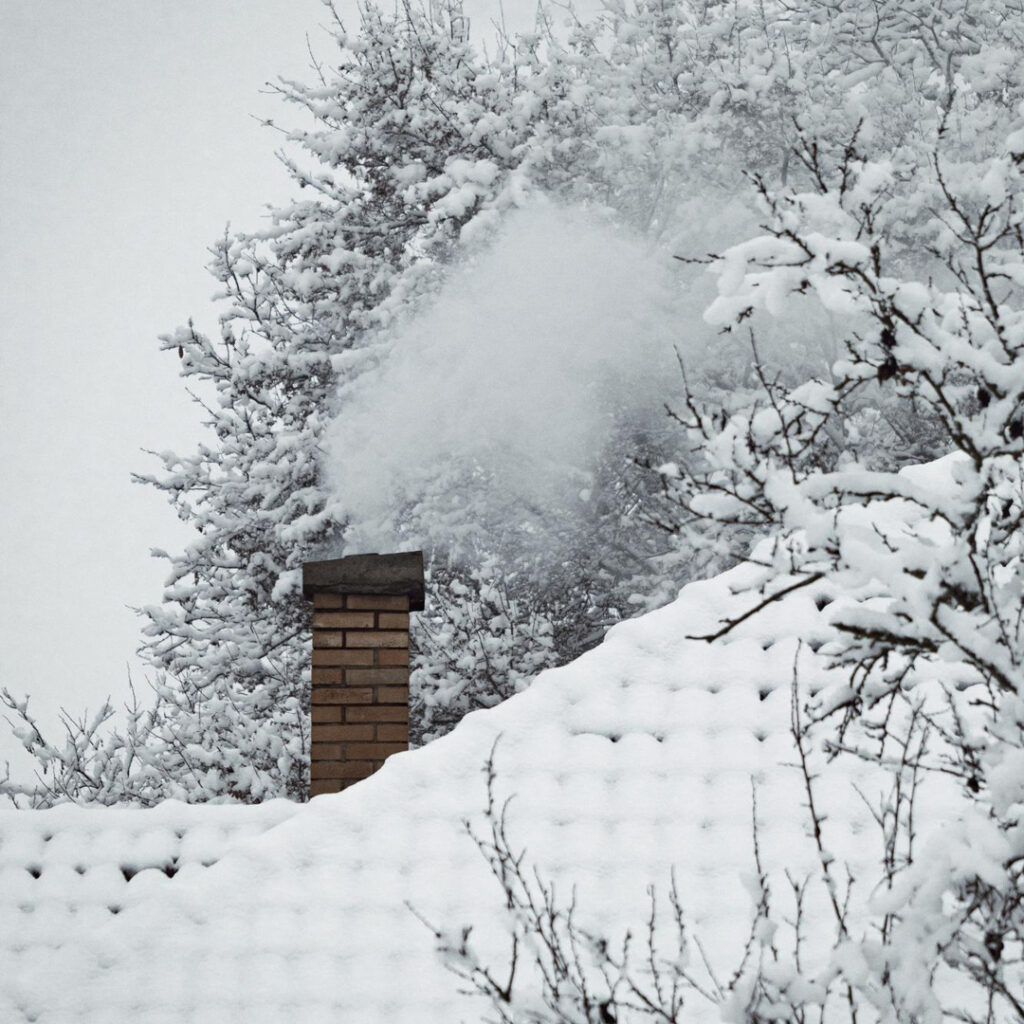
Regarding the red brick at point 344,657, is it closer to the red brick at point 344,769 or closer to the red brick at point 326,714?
the red brick at point 326,714

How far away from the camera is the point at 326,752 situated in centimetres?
560

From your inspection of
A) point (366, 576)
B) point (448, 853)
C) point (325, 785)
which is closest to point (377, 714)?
point (325, 785)

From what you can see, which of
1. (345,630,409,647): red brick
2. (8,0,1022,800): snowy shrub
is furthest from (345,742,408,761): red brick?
(8,0,1022,800): snowy shrub

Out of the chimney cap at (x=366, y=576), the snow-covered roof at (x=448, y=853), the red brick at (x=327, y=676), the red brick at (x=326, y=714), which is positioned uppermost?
the chimney cap at (x=366, y=576)

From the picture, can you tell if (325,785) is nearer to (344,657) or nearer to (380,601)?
(344,657)

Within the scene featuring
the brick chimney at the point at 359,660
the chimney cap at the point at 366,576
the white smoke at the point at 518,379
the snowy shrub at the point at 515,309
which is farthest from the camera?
the white smoke at the point at 518,379

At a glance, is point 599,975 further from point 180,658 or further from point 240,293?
point 240,293

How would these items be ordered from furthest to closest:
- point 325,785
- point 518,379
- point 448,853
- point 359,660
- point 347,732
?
point 518,379 < point 359,660 < point 347,732 < point 325,785 < point 448,853

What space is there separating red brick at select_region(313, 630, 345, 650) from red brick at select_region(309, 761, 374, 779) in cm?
51

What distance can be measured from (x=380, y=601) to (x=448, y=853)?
1966 mm

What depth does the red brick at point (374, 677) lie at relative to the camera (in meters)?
5.71

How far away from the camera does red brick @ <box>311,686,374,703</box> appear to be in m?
5.67

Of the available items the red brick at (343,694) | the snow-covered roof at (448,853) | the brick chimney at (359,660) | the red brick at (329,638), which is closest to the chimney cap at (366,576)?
the brick chimney at (359,660)

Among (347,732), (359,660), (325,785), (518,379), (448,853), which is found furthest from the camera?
(518,379)
